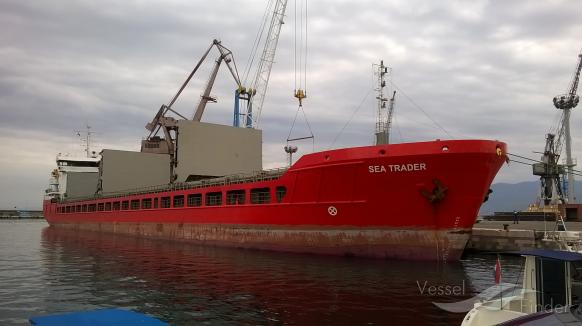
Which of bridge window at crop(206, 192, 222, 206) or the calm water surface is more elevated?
bridge window at crop(206, 192, 222, 206)

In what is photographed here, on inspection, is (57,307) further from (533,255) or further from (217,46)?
(217,46)

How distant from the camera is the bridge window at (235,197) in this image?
98.1 ft

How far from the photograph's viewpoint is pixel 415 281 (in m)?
16.3

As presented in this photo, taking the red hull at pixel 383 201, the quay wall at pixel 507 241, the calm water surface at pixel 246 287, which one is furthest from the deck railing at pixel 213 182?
the quay wall at pixel 507 241

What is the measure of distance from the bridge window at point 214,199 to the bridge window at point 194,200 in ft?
4.23

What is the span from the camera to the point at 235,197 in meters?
30.5

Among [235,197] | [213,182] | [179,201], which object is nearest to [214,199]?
[213,182]

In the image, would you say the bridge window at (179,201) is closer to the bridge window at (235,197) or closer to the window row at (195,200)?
the window row at (195,200)

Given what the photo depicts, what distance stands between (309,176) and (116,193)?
3315cm

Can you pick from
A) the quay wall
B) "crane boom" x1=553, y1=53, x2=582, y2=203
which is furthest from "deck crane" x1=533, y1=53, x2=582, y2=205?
the quay wall

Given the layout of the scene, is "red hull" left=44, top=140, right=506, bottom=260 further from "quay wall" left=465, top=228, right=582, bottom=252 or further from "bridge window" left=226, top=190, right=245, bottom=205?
"quay wall" left=465, top=228, right=582, bottom=252

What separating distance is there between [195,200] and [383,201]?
18260mm

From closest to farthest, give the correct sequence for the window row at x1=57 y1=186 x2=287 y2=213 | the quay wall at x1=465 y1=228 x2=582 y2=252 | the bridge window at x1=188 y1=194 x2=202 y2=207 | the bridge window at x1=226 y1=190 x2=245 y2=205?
the quay wall at x1=465 y1=228 x2=582 y2=252, the window row at x1=57 y1=186 x2=287 y2=213, the bridge window at x1=226 y1=190 x2=245 y2=205, the bridge window at x1=188 y1=194 x2=202 y2=207

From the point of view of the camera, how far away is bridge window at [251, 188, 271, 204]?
2776 centimetres
